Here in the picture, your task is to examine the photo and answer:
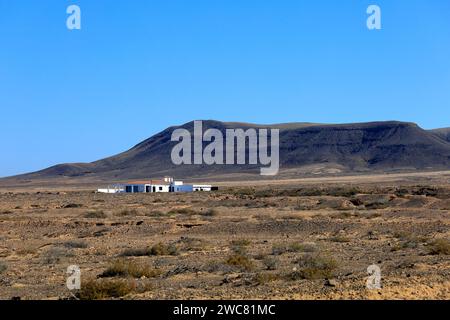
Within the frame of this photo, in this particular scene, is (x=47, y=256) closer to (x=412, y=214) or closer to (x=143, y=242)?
(x=143, y=242)

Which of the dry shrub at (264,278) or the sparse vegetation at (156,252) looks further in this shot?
the sparse vegetation at (156,252)

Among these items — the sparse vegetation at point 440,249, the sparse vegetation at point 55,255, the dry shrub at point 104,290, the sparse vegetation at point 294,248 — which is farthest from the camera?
the sparse vegetation at point 294,248

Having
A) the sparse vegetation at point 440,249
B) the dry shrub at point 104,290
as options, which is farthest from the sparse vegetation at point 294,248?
the dry shrub at point 104,290

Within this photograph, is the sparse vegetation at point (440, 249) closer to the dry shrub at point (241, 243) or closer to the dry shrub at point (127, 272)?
the dry shrub at point (241, 243)

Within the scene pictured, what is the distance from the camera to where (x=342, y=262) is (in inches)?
781

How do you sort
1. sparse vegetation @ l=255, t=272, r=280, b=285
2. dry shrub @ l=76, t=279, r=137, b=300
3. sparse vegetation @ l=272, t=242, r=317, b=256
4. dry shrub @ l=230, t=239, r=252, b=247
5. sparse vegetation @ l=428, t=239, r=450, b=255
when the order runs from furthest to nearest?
dry shrub @ l=230, t=239, r=252, b=247 < sparse vegetation @ l=272, t=242, r=317, b=256 < sparse vegetation @ l=428, t=239, r=450, b=255 < sparse vegetation @ l=255, t=272, r=280, b=285 < dry shrub @ l=76, t=279, r=137, b=300

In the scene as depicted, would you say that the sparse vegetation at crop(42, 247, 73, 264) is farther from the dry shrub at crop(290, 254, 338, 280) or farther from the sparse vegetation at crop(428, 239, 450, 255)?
the sparse vegetation at crop(428, 239, 450, 255)

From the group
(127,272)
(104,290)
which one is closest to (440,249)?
(127,272)

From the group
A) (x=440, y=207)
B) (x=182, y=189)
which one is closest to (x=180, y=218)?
(x=440, y=207)

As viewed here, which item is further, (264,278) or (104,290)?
(264,278)

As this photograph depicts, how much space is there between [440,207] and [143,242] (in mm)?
25559

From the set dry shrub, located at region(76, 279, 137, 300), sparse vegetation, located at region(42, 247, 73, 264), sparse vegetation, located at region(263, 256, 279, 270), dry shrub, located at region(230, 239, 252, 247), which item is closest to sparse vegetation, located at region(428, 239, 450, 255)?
sparse vegetation, located at region(263, 256, 279, 270)

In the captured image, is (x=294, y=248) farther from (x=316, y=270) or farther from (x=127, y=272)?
(x=127, y=272)

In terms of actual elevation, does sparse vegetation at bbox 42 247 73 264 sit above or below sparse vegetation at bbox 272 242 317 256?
below
